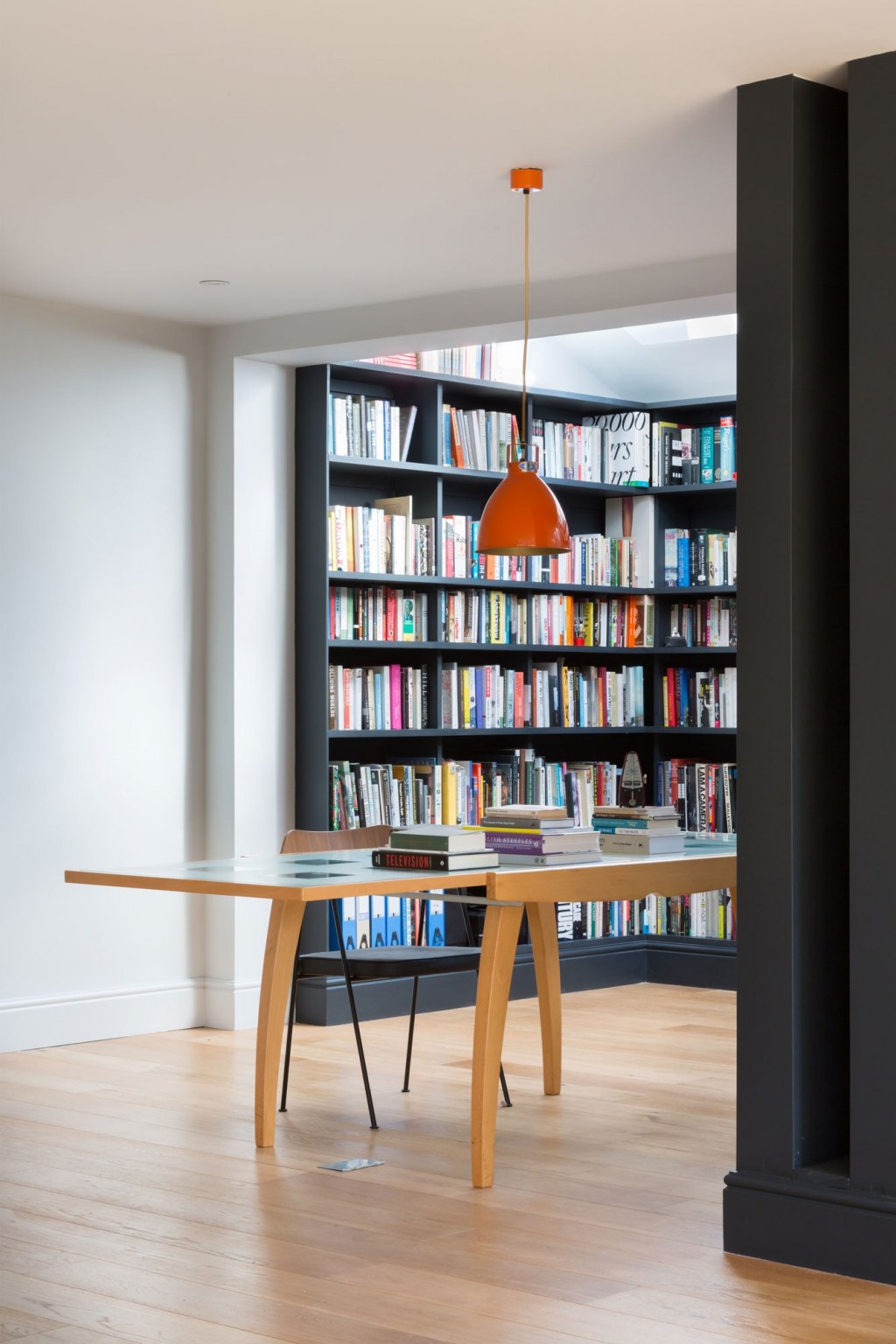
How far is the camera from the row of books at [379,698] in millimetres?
6660

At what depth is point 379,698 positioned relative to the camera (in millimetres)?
6824

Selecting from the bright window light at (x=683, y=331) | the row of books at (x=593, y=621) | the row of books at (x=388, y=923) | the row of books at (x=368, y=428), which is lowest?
the row of books at (x=388, y=923)

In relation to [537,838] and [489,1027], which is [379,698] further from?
[489,1027]

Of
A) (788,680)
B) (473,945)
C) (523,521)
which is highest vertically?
(523,521)

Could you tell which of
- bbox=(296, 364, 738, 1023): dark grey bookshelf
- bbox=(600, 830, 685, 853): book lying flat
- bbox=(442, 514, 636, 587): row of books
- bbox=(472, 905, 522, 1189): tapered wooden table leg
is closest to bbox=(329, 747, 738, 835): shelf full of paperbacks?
bbox=(296, 364, 738, 1023): dark grey bookshelf

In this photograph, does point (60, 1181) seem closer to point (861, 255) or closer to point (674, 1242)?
point (674, 1242)

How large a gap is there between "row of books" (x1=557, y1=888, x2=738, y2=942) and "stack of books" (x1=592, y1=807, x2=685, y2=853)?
2.44 metres

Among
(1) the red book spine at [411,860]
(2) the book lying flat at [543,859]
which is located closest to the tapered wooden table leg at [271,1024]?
(1) the red book spine at [411,860]

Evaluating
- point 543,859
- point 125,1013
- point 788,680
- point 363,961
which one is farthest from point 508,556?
point 788,680

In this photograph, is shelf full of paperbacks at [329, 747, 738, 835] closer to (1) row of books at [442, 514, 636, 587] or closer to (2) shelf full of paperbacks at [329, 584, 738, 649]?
(2) shelf full of paperbacks at [329, 584, 738, 649]

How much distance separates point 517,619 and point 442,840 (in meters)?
3.08

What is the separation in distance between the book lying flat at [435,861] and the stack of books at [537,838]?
0.07 m

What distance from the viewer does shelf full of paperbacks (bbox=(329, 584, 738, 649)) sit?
6816 millimetres

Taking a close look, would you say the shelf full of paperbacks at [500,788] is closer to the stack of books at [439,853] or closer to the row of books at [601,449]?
the row of books at [601,449]
